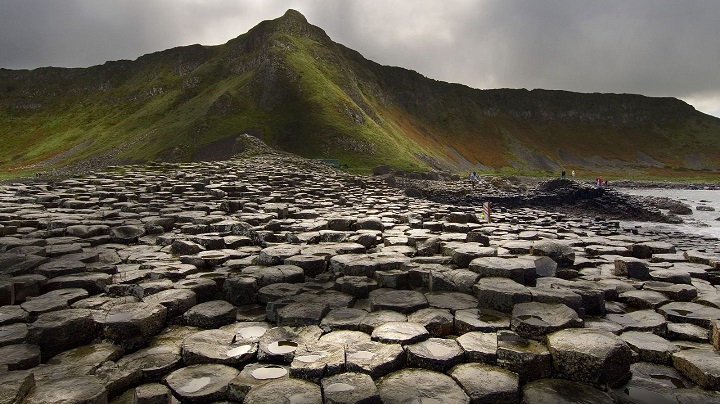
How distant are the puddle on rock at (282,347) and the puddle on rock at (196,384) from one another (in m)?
0.66

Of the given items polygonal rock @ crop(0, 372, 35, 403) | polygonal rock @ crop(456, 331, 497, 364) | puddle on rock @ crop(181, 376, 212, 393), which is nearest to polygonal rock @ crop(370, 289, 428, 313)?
polygonal rock @ crop(456, 331, 497, 364)

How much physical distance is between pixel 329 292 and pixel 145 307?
230 cm

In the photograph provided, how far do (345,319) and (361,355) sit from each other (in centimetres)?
86

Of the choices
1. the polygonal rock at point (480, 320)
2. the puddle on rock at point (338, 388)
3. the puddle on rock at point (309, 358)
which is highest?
the polygonal rock at point (480, 320)

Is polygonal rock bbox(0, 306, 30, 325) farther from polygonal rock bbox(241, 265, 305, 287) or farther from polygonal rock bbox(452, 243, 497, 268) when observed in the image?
polygonal rock bbox(452, 243, 497, 268)

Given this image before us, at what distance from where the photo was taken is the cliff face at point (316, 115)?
5862 cm

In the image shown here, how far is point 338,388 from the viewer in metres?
3.40

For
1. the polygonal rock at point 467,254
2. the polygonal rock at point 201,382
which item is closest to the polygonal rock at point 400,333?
the polygonal rock at point 201,382

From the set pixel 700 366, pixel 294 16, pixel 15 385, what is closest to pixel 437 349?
pixel 700 366

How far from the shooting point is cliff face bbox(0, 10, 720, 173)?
192 ft

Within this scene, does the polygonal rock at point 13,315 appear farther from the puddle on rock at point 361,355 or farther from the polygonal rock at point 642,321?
the polygonal rock at point 642,321

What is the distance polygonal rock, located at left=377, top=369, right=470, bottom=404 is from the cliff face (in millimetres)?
43534

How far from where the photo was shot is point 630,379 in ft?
12.5

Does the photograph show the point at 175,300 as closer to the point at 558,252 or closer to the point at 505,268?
the point at 505,268
